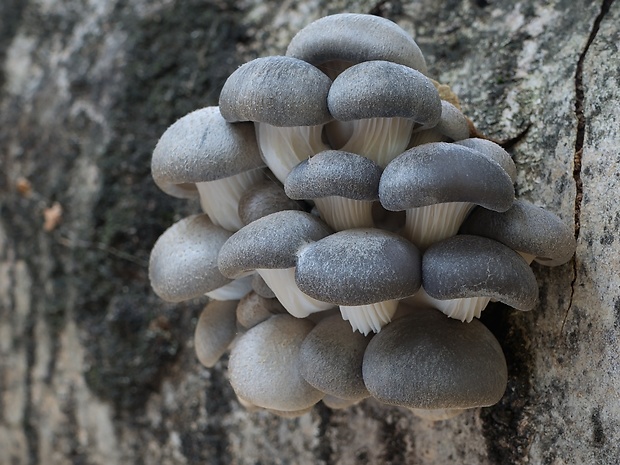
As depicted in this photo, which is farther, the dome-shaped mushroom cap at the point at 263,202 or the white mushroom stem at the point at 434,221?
the dome-shaped mushroom cap at the point at 263,202

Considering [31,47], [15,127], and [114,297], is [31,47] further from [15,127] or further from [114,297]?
[114,297]

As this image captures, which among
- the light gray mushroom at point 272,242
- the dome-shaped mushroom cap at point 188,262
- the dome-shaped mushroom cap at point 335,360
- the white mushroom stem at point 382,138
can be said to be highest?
the white mushroom stem at point 382,138

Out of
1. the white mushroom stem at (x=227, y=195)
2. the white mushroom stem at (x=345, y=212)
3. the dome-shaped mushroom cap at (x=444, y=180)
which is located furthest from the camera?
the white mushroom stem at (x=227, y=195)

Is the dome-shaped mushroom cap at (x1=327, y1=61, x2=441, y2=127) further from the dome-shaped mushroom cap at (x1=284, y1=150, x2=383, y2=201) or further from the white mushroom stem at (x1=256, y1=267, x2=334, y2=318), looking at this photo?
the white mushroom stem at (x1=256, y1=267, x2=334, y2=318)

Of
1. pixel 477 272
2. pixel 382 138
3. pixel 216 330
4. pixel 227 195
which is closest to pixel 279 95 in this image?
pixel 382 138

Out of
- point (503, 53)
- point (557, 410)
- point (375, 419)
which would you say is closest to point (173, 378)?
point (375, 419)

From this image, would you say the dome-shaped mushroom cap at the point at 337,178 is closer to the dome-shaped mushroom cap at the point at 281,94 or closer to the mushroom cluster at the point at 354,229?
the mushroom cluster at the point at 354,229

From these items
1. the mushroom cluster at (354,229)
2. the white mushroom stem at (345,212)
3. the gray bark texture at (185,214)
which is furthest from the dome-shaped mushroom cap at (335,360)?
the gray bark texture at (185,214)
